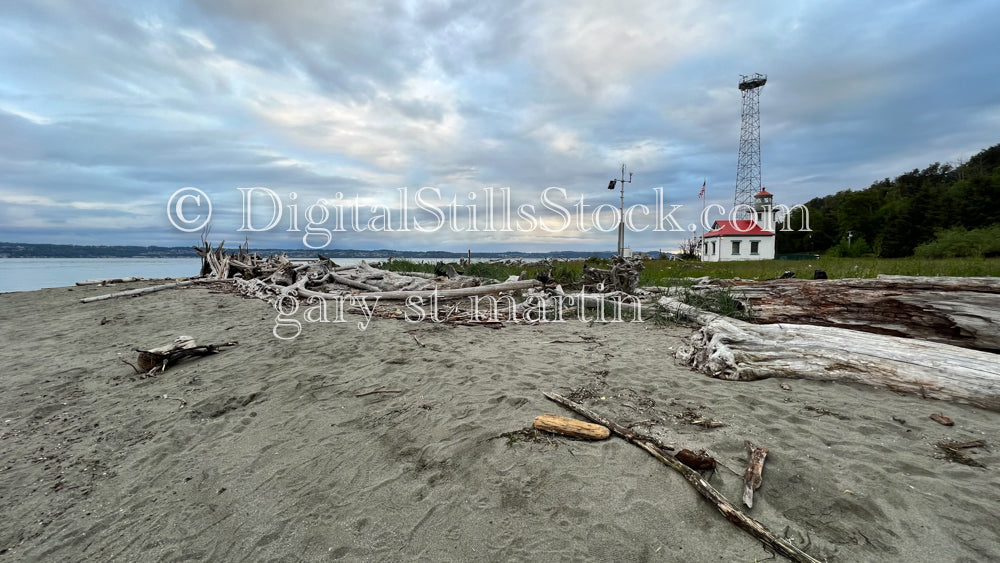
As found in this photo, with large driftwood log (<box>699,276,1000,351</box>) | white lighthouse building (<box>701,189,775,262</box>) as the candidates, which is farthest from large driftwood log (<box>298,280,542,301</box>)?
white lighthouse building (<box>701,189,775,262</box>)

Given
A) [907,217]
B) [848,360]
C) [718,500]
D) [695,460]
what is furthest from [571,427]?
[907,217]

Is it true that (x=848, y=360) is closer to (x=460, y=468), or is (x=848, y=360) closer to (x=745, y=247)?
(x=460, y=468)

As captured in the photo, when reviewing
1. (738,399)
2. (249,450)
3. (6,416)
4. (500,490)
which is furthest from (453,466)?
(6,416)

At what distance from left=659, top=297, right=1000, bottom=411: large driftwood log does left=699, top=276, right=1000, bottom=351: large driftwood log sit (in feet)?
2.13

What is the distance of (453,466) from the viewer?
2879 mm

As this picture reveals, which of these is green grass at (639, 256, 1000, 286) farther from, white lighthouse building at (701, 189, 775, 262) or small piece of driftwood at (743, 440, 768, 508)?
white lighthouse building at (701, 189, 775, 262)

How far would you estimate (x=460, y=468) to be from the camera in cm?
285

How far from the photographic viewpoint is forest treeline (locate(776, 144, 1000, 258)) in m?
29.4

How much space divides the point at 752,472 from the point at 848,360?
2.58m

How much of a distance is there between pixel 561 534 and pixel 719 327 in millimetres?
3971

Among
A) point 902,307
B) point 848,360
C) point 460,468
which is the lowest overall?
point 460,468

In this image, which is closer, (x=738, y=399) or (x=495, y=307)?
(x=738, y=399)

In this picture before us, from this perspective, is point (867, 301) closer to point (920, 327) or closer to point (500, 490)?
point (920, 327)

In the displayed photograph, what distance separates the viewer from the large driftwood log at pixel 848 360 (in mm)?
3525
